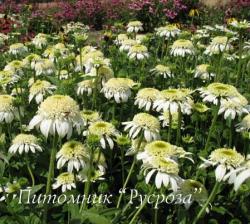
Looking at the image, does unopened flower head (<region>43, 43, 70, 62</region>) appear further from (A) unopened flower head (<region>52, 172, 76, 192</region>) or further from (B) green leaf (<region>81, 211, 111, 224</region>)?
(B) green leaf (<region>81, 211, 111, 224</region>)

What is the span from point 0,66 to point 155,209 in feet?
10.6

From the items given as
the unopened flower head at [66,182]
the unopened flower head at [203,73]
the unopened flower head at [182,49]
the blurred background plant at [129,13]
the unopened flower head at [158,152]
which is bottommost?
the blurred background plant at [129,13]

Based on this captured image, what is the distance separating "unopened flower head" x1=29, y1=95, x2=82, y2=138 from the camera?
7.11ft

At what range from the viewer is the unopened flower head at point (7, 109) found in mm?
3047

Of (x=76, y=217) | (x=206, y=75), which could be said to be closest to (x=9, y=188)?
(x=76, y=217)

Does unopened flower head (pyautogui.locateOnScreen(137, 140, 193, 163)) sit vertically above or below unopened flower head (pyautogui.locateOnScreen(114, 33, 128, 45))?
above

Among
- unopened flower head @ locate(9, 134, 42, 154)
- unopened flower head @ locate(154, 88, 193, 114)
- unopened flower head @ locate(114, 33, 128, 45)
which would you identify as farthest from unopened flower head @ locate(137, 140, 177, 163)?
unopened flower head @ locate(114, 33, 128, 45)

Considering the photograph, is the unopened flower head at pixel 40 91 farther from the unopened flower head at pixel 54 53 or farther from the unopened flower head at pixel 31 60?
the unopened flower head at pixel 54 53

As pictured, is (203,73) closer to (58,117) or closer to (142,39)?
(142,39)

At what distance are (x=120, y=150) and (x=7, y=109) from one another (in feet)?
2.36

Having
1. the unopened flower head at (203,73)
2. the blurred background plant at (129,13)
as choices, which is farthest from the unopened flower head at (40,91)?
the blurred background plant at (129,13)

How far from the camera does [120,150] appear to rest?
3270mm

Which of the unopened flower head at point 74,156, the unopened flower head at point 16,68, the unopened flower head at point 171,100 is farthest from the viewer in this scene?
the unopened flower head at point 16,68

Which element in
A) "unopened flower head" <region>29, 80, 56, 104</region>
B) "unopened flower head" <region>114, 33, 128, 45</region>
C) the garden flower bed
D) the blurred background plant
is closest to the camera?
the garden flower bed
